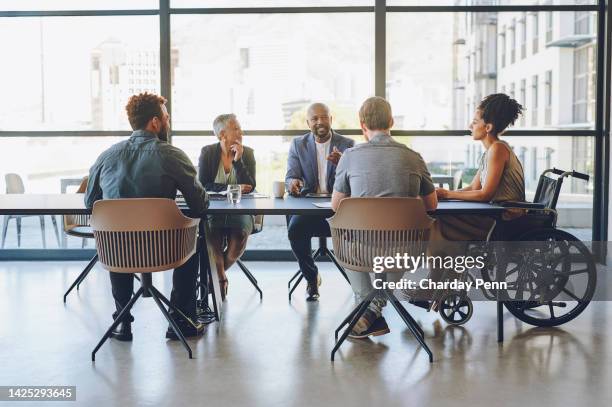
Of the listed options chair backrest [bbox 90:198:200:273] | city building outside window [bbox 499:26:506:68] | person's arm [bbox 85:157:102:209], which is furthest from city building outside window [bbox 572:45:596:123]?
person's arm [bbox 85:157:102:209]

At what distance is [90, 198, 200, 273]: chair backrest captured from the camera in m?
3.51

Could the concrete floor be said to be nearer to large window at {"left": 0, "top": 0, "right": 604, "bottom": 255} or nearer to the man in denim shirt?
the man in denim shirt

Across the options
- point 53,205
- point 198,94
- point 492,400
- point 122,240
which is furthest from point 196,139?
point 492,400

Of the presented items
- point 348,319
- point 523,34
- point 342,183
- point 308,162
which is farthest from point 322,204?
point 523,34

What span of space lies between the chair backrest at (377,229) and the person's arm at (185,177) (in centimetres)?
72

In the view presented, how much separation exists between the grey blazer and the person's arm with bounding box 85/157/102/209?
1.65 meters

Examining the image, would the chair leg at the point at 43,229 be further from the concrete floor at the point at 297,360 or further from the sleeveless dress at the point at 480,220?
the sleeveless dress at the point at 480,220

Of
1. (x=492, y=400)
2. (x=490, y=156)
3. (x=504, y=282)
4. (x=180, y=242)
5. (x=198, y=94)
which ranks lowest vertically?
(x=492, y=400)

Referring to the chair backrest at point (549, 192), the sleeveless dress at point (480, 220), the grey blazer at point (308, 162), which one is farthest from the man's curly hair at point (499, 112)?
the grey blazer at point (308, 162)

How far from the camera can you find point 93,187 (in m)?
3.86

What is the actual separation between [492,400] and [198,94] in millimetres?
4152

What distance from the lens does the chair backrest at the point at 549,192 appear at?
403 centimetres

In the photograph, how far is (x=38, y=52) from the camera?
650cm

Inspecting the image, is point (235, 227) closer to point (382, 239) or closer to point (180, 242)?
point (180, 242)
